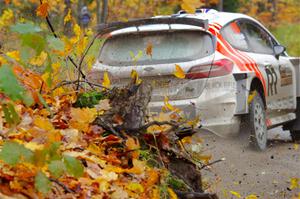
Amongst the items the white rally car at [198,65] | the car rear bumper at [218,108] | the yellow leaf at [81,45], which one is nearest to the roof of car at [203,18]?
the white rally car at [198,65]

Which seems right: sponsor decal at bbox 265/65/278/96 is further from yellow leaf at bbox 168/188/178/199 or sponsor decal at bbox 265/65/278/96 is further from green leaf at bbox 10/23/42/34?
green leaf at bbox 10/23/42/34

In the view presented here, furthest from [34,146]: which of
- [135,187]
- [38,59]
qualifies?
[38,59]

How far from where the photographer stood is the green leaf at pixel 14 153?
329cm

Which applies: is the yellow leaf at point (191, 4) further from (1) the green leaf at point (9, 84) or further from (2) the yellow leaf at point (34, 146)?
(1) the green leaf at point (9, 84)

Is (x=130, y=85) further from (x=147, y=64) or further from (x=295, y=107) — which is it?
(x=295, y=107)

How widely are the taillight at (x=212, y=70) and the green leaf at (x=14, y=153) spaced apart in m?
5.26

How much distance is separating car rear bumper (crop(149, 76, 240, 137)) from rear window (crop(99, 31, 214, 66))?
0.40m

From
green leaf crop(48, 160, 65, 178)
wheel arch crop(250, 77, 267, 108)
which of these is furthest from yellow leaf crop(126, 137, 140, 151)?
wheel arch crop(250, 77, 267, 108)

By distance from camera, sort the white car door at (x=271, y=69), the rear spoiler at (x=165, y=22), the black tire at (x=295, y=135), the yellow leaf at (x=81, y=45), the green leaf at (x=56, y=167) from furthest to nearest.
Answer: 1. the black tire at (x=295, y=135)
2. the white car door at (x=271, y=69)
3. the rear spoiler at (x=165, y=22)
4. the yellow leaf at (x=81, y=45)
5. the green leaf at (x=56, y=167)

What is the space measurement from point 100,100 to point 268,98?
5.38 m

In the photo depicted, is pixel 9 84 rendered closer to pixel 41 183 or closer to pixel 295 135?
pixel 41 183

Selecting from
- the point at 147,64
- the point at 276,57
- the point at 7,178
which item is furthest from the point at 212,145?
the point at 7,178

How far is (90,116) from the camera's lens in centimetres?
465

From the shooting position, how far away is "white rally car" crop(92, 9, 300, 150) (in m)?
8.43
